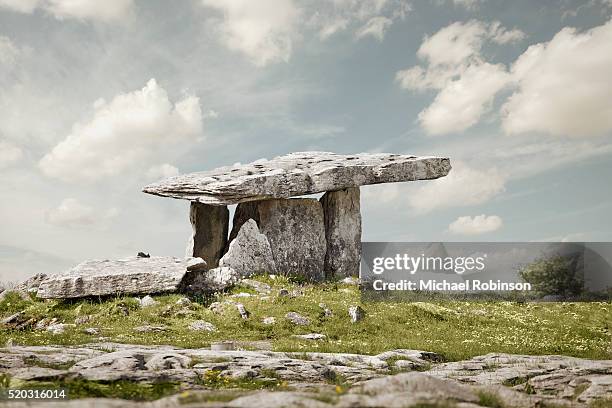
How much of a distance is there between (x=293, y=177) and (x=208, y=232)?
7612 mm

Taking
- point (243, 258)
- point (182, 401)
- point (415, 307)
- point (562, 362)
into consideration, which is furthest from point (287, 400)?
point (243, 258)

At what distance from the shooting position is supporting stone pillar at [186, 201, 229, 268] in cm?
3847

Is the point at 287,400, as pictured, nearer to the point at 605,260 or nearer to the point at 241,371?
the point at 241,371

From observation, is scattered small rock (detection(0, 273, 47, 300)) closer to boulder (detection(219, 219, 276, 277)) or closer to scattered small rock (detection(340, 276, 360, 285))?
boulder (detection(219, 219, 276, 277))

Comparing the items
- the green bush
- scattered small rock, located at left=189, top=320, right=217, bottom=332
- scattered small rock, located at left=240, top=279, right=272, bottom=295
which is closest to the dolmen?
scattered small rock, located at left=240, top=279, right=272, bottom=295

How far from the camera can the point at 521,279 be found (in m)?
34.1

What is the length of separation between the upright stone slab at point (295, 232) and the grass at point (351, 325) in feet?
17.1

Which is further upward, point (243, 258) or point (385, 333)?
point (243, 258)

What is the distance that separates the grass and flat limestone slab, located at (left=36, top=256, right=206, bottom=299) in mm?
545

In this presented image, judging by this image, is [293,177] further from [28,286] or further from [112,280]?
[28,286]

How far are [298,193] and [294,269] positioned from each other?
Result: 14.8ft

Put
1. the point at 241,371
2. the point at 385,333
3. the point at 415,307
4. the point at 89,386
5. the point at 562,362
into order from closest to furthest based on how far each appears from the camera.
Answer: the point at 89,386, the point at 241,371, the point at 562,362, the point at 385,333, the point at 415,307

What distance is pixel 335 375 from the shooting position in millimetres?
13992

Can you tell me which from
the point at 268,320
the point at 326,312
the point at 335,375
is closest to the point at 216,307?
the point at 268,320
